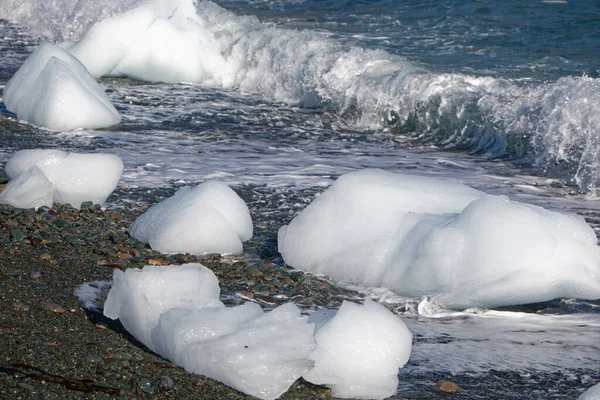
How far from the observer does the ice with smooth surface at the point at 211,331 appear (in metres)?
3.22

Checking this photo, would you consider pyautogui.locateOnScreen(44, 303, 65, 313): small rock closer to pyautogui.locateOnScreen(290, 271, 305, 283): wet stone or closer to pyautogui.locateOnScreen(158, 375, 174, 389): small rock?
pyautogui.locateOnScreen(158, 375, 174, 389): small rock

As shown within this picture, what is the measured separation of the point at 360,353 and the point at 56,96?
16.8 ft

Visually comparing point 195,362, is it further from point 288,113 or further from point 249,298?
point 288,113

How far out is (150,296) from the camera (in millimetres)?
3588

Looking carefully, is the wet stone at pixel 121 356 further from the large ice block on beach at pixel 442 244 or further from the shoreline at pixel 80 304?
the large ice block on beach at pixel 442 244

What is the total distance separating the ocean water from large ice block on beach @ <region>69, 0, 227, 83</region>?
270 millimetres

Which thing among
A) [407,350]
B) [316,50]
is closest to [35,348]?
[407,350]

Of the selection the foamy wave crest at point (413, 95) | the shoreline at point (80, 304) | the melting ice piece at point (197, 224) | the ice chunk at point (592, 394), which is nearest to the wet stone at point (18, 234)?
the shoreline at point (80, 304)

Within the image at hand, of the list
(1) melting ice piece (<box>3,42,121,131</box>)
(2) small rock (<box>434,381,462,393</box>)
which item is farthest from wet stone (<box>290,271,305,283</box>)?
(1) melting ice piece (<box>3,42,121,131</box>)

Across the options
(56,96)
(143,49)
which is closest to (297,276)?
(56,96)

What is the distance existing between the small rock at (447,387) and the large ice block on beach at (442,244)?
953mm

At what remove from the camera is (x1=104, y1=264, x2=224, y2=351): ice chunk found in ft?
11.6

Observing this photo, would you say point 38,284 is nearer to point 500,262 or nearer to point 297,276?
point 297,276

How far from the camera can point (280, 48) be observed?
38.8 feet
